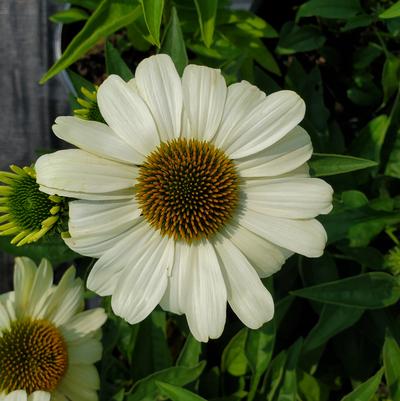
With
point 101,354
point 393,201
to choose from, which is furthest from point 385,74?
point 101,354

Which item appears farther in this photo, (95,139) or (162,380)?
(162,380)

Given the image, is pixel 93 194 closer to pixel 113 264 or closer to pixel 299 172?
pixel 113 264

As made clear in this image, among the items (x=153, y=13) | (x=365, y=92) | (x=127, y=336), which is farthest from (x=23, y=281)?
(x=365, y=92)

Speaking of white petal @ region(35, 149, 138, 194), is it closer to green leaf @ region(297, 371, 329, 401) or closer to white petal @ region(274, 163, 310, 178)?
white petal @ region(274, 163, 310, 178)

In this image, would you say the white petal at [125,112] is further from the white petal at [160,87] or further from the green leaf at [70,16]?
the green leaf at [70,16]

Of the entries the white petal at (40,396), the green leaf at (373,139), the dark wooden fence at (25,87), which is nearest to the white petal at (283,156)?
the green leaf at (373,139)

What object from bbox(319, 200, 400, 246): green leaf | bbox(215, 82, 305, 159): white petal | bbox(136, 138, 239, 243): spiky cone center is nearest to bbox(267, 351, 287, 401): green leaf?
bbox(319, 200, 400, 246): green leaf
